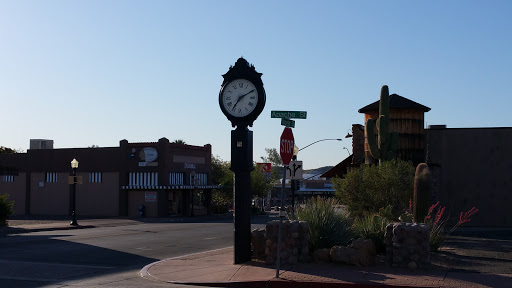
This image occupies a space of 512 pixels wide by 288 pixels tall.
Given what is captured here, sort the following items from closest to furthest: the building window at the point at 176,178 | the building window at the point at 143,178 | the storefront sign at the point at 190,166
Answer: the building window at the point at 143,178 → the building window at the point at 176,178 → the storefront sign at the point at 190,166

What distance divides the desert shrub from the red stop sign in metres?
3.38

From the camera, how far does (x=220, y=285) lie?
40.5 ft

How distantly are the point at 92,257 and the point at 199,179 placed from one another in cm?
3944

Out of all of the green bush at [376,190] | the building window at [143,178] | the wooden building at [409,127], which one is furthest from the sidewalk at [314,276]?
the building window at [143,178]

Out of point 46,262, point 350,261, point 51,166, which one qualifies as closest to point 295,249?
point 350,261

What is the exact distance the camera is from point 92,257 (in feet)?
58.9

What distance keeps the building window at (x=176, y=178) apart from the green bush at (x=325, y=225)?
127 ft

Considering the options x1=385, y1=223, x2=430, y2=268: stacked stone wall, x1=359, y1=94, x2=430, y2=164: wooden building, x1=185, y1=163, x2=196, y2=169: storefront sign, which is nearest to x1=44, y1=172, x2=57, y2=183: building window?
x1=185, y1=163, x2=196, y2=169: storefront sign

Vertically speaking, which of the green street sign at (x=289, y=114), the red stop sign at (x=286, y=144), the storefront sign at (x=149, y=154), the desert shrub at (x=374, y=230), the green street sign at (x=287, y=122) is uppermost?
the storefront sign at (x=149, y=154)

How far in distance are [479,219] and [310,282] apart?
21.4 m

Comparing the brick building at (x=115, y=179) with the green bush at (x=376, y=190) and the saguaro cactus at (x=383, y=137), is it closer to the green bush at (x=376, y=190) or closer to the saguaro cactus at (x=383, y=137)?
the saguaro cactus at (x=383, y=137)

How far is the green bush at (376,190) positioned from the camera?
80.2 ft

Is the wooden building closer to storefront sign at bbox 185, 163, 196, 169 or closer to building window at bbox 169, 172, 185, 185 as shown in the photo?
building window at bbox 169, 172, 185, 185

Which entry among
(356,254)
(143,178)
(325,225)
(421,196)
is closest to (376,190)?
(421,196)
